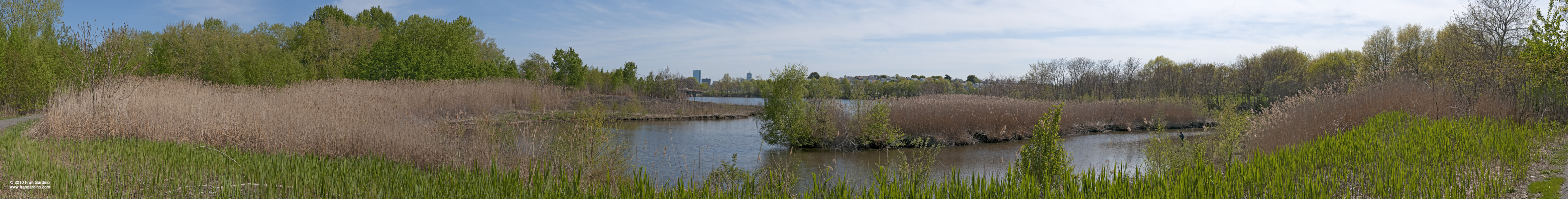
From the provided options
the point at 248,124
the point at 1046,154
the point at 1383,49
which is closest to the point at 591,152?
the point at 1046,154

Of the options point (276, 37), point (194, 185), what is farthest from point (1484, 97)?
point (276, 37)

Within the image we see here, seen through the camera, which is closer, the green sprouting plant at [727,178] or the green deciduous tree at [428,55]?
the green sprouting plant at [727,178]

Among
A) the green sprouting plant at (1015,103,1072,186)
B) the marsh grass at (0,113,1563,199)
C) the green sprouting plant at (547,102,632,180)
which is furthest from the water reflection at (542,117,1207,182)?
the marsh grass at (0,113,1563,199)

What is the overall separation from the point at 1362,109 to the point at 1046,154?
25.2 ft

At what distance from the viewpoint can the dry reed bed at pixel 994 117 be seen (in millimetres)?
15023

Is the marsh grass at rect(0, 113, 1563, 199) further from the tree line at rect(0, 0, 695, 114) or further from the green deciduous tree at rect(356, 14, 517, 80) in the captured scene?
the green deciduous tree at rect(356, 14, 517, 80)

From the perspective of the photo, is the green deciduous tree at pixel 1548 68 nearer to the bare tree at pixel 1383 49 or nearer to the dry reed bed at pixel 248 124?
the dry reed bed at pixel 248 124

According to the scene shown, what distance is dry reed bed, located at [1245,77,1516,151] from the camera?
9.10 meters

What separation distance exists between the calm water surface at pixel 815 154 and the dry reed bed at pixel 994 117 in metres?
0.38

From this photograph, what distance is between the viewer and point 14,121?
40.8 feet

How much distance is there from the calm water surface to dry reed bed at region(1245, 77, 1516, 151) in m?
1.00

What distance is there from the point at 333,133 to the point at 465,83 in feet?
52.5

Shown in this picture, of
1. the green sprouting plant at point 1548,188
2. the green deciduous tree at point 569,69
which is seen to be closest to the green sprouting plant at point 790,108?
the green sprouting plant at point 1548,188

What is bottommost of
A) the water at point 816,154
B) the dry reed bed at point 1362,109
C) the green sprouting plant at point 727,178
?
the water at point 816,154
